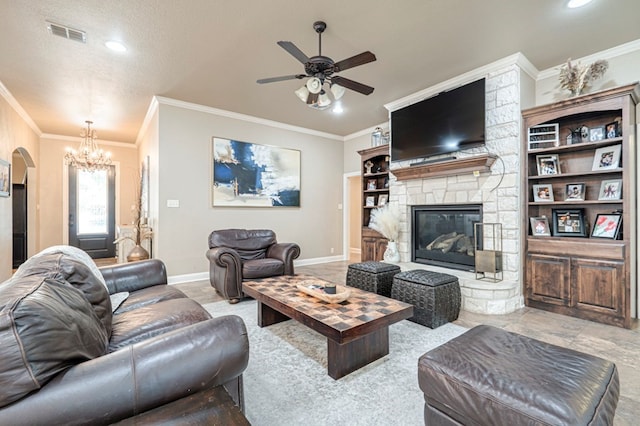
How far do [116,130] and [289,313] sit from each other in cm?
627

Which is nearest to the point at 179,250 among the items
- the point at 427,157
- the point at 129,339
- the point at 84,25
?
the point at 84,25

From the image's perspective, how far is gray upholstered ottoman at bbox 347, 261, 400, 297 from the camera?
3.43 metres

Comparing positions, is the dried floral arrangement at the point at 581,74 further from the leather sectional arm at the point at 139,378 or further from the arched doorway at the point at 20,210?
the arched doorway at the point at 20,210

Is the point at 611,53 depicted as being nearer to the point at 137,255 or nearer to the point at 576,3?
the point at 576,3

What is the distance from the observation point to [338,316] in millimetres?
2023

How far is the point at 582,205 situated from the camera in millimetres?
3285

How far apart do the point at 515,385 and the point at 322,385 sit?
112 centimetres

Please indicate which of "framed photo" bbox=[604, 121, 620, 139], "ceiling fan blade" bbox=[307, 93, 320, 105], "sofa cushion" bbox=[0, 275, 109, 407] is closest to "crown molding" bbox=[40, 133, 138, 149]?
"ceiling fan blade" bbox=[307, 93, 320, 105]

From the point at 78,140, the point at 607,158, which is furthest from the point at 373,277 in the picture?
the point at 78,140

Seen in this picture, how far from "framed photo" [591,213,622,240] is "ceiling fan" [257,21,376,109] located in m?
2.78

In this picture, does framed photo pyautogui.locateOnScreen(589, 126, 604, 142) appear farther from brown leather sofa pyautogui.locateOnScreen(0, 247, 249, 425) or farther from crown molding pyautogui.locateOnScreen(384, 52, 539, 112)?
brown leather sofa pyautogui.locateOnScreen(0, 247, 249, 425)

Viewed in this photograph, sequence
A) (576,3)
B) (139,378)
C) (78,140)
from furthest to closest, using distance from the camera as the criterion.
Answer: (78,140), (576,3), (139,378)

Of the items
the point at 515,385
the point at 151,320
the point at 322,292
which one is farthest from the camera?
the point at 322,292

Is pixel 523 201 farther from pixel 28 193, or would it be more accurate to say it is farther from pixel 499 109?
pixel 28 193
